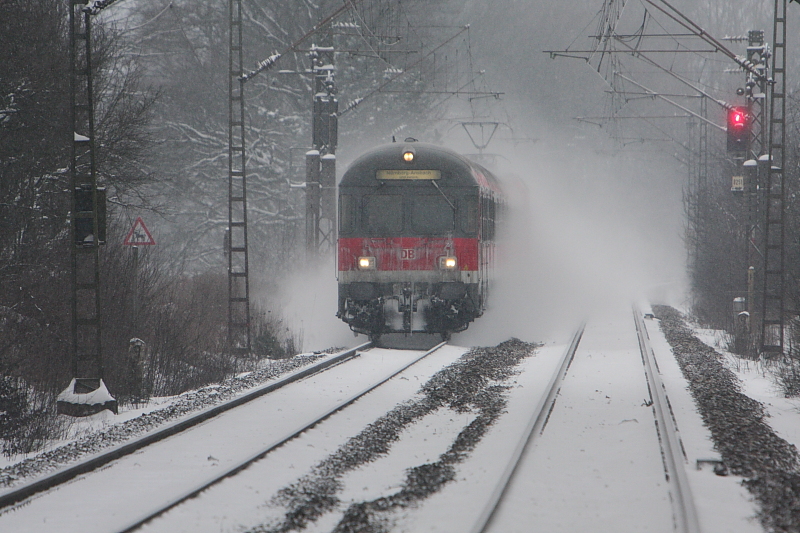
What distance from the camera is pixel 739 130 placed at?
19.4m

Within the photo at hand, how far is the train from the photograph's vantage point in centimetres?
1566

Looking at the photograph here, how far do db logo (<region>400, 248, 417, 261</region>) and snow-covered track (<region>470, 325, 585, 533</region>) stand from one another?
9.40ft

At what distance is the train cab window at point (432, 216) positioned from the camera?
619 inches

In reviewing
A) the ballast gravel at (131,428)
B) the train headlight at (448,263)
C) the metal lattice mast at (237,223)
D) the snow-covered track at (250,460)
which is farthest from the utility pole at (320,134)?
the snow-covered track at (250,460)

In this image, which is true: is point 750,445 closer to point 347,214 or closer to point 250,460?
point 250,460

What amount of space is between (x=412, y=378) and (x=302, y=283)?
42.4 ft

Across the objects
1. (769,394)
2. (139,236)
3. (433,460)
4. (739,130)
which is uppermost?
(739,130)

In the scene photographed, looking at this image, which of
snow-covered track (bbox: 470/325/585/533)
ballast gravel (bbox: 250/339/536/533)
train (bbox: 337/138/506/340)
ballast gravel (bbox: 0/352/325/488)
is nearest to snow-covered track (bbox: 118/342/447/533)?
ballast gravel (bbox: 250/339/536/533)

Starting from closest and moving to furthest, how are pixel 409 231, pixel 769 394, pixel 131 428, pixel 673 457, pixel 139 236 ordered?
1. pixel 673 457
2. pixel 131 428
3. pixel 769 394
4. pixel 139 236
5. pixel 409 231

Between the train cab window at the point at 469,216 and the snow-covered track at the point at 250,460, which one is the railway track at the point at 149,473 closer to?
the snow-covered track at the point at 250,460

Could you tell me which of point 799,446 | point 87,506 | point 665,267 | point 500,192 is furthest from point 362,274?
point 665,267

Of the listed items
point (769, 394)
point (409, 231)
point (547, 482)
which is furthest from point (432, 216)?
point (547, 482)

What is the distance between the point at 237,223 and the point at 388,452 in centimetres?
1029

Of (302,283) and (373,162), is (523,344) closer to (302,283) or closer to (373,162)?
(373,162)
